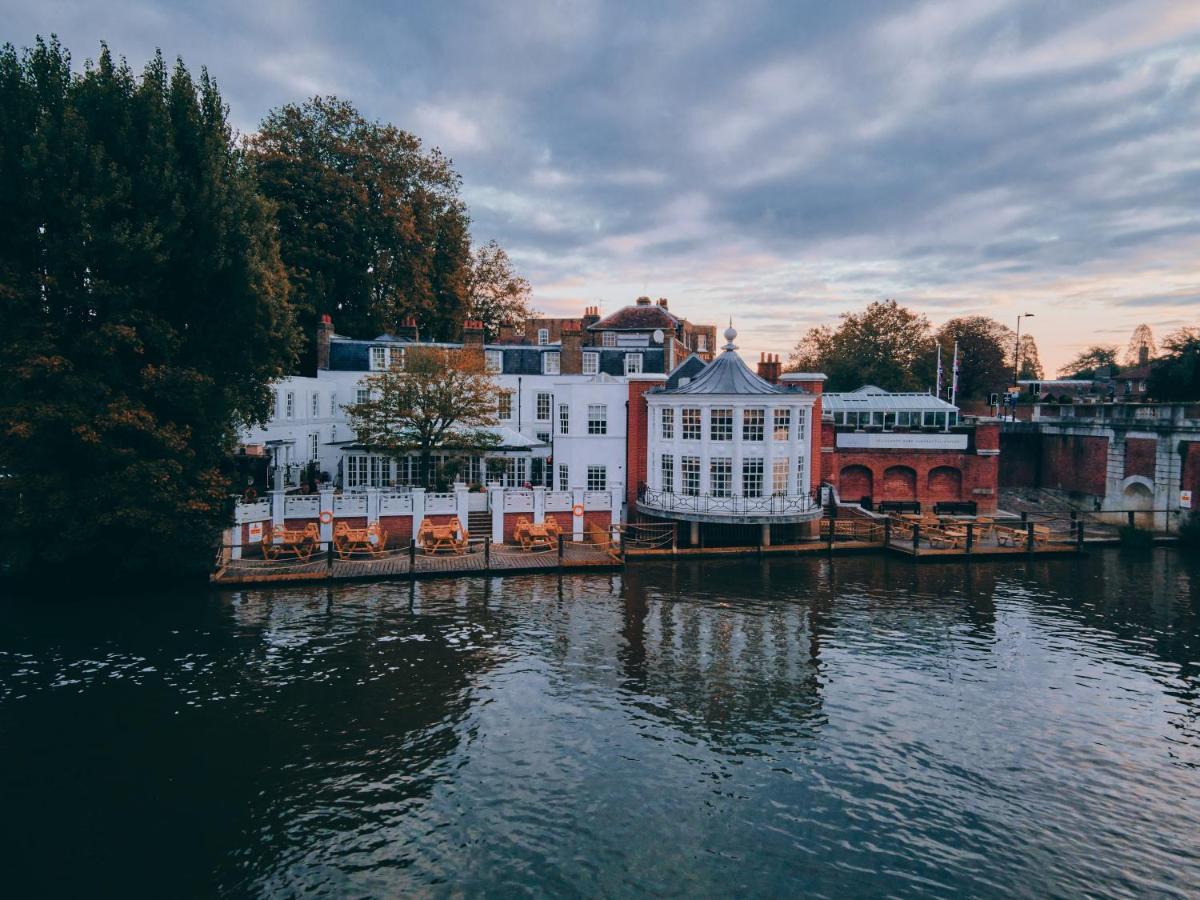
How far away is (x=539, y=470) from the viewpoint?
147ft

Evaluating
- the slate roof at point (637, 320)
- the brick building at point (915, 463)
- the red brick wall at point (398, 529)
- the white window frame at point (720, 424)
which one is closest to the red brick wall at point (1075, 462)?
the brick building at point (915, 463)

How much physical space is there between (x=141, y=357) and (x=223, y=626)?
11.8m

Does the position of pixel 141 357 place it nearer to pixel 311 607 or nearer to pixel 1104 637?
pixel 311 607

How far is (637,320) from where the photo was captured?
72.2 meters

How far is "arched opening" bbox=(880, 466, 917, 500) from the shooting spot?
4628cm

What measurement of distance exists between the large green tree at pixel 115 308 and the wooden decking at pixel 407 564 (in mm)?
2274

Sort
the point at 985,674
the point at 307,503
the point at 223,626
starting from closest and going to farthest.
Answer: the point at 985,674 < the point at 223,626 < the point at 307,503

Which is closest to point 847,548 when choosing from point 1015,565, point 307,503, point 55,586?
point 1015,565

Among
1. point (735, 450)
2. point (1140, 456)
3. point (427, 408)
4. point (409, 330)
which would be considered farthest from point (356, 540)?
point (1140, 456)

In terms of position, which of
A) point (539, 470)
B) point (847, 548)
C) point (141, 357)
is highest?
point (141, 357)

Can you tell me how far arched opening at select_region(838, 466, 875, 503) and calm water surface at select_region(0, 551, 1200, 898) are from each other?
18.2 m

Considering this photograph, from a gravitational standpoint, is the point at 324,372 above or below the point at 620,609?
above

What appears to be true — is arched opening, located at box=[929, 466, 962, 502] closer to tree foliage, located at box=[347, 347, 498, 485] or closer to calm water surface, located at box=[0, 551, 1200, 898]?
calm water surface, located at box=[0, 551, 1200, 898]

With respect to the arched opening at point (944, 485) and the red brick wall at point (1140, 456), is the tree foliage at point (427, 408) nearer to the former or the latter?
the arched opening at point (944, 485)
